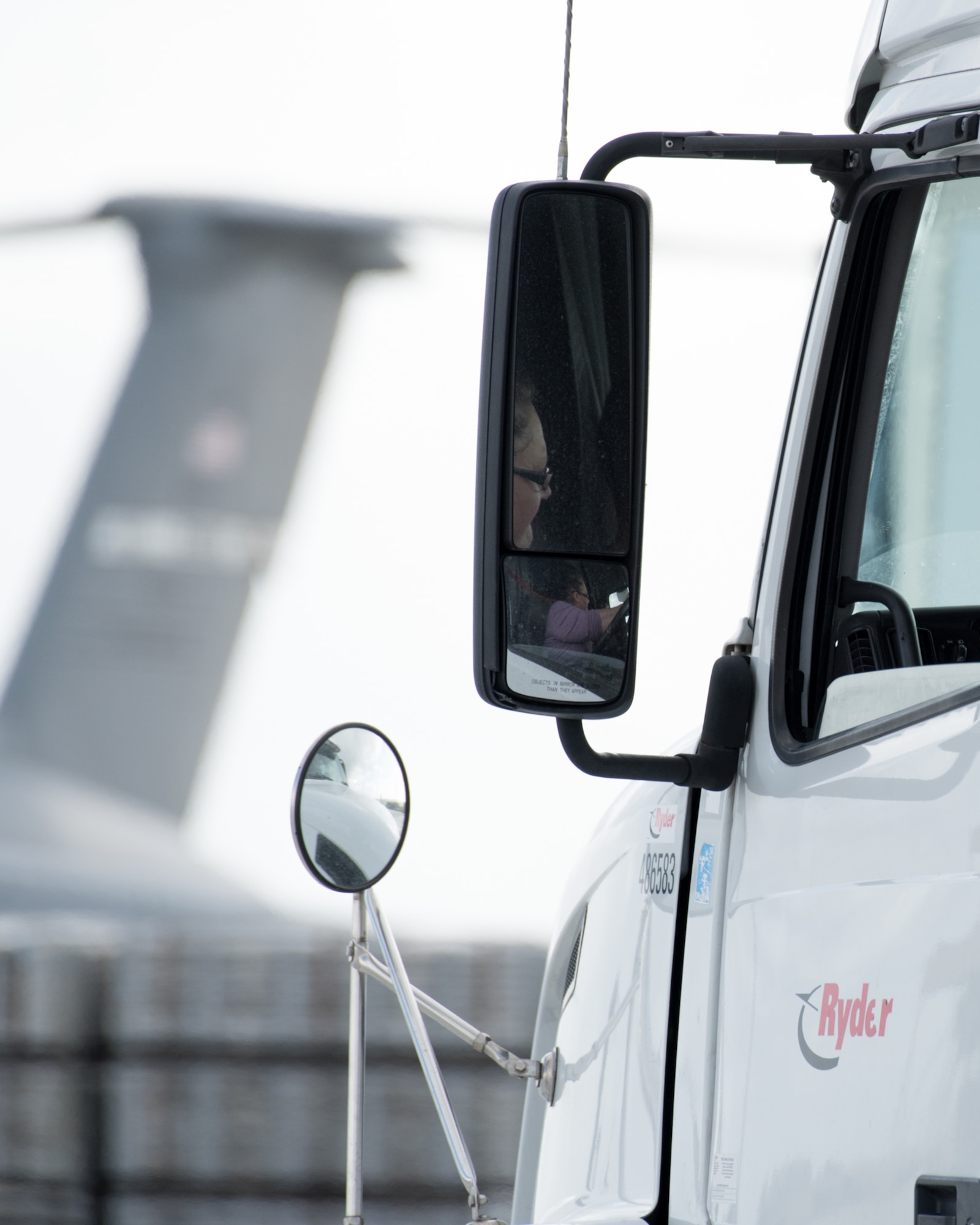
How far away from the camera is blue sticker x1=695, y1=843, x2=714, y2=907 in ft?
5.76

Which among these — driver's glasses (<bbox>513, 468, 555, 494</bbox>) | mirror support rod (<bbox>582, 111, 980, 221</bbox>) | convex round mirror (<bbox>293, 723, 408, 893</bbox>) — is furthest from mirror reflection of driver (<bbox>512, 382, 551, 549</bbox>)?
Result: convex round mirror (<bbox>293, 723, 408, 893</bbox>)

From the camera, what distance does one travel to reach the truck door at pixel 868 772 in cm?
141

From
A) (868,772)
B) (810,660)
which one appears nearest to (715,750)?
(810,660)

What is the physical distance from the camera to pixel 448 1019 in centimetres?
213

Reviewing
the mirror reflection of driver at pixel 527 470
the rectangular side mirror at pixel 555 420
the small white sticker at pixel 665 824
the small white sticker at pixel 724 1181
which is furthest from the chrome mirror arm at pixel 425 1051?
the mirror reflection of driver at pixel 527 470

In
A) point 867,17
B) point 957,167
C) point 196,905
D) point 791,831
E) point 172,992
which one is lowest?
point 196,905

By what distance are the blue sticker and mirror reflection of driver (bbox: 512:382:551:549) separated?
0.43 metres

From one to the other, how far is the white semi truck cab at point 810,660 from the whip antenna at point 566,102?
22 cm

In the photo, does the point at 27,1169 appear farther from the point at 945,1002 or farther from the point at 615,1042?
the point at 945,1002

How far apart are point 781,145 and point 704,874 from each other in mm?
734

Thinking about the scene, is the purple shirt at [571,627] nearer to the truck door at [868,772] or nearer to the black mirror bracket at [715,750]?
the black mirror bracket at [715,750]

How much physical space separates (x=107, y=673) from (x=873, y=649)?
12153 mm

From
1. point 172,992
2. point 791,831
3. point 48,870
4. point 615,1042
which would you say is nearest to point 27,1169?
point 172,992

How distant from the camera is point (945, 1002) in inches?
54.2
